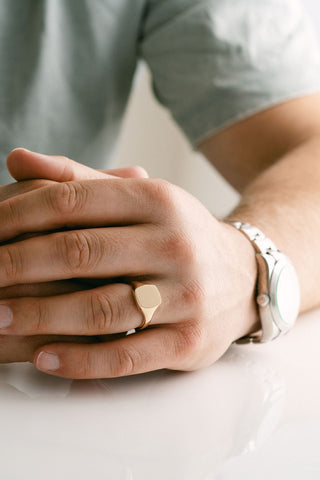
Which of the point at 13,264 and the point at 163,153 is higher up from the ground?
the point at 13,264

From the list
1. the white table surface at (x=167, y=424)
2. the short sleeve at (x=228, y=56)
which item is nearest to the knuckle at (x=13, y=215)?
the white table surface at (x=167, y=424)

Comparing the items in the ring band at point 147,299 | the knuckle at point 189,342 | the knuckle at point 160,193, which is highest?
the knuckle at point 160,193

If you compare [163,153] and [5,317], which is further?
[163,153]

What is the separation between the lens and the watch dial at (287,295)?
1.38 ft

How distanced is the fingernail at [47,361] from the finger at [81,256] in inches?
1.9

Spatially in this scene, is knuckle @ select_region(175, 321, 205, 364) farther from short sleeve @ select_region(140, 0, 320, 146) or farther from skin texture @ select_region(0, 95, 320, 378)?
short sleeve @ select_region(140, 0, 320, 146)

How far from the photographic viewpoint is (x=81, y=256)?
13.0 inches

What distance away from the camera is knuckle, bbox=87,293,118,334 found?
33 centimetres

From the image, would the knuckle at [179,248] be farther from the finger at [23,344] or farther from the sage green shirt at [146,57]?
the sage green shirt at [146,57]

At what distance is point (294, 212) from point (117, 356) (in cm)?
29

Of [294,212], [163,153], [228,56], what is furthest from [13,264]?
[163,153]

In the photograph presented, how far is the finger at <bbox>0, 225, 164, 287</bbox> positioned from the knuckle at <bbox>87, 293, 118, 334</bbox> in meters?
0.02

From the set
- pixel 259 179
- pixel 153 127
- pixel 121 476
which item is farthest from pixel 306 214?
pixel 153 127

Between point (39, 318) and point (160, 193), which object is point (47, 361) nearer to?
point (39, 318)
